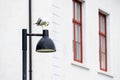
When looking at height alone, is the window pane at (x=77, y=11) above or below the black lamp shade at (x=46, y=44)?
above

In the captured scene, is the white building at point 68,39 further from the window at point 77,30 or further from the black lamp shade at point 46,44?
the black lamp shade at point 46,44

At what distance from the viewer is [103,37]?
29547mm

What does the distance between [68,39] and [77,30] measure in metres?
1.37

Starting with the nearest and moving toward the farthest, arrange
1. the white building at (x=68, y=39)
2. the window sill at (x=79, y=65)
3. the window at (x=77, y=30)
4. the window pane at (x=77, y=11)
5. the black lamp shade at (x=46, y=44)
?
the black lamp shade at (x=46, y=44), the white building at (x=68, y=39), the window sill at (x=79, y=65), the window at (x=77, y=30), the window pane at (x=77, y=11)

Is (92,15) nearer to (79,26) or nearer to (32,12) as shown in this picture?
(79,26)

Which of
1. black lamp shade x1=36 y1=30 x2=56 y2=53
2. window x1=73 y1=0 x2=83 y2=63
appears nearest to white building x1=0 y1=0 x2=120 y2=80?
window x1=73 y1=0 x2=83 y2=63

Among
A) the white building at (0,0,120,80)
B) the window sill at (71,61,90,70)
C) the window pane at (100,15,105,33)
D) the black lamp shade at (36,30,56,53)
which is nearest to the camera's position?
the black lamp shade at (36,30,56,53)

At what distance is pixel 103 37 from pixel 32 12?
663 cm

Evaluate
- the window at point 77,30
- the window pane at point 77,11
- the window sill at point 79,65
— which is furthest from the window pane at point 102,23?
the window sill at point 79,65

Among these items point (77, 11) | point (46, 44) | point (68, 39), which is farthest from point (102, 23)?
point (46, 44)

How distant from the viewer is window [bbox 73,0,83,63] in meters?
26.4

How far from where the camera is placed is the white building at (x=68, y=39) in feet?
74.6

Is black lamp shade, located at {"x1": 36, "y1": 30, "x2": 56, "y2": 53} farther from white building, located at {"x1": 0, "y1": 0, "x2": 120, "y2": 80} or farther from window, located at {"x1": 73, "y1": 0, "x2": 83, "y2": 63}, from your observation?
window, located at {"x1": 73, "y1": 0, "x2": 83, "y2": 63}

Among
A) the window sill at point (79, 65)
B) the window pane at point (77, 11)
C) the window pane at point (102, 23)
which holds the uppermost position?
the window pane at point (77, 11)
